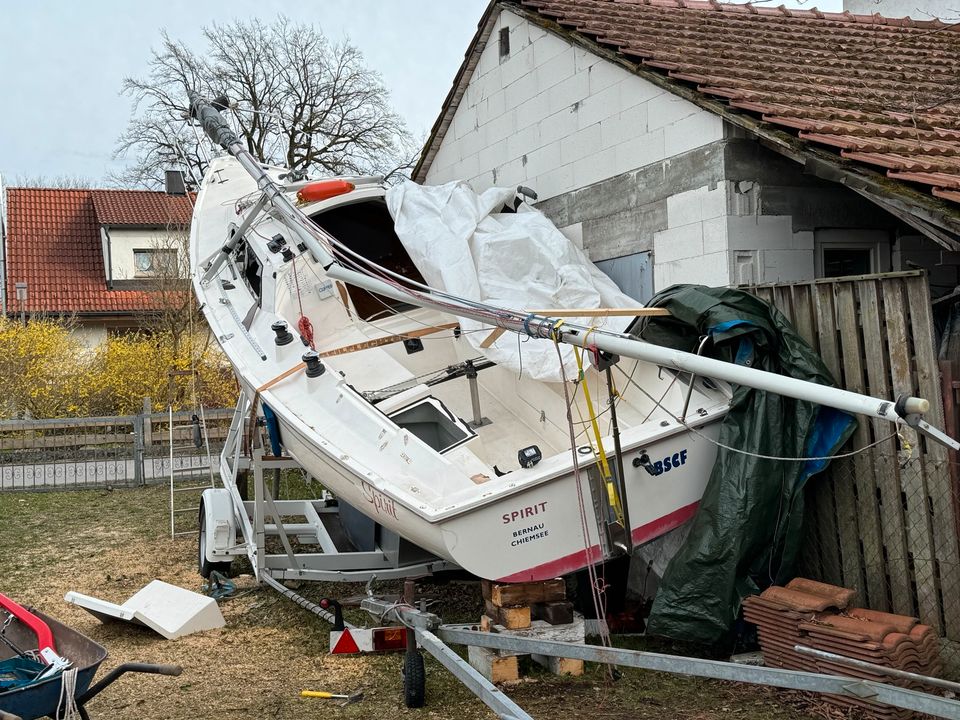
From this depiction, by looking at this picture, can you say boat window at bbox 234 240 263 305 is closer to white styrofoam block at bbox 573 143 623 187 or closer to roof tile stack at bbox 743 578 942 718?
white styrofoam block at bbox 573 143 623 187

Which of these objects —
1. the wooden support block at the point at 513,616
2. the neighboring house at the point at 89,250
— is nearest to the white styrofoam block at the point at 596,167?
the wooden support block at the point at 513,616

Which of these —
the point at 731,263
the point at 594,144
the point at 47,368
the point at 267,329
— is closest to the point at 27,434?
Result: the point at 47,368

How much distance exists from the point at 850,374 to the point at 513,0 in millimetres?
6168

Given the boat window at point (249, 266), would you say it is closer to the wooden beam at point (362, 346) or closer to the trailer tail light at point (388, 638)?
the wooden beam at point (362, 346)

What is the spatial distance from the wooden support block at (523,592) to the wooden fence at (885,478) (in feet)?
5.97

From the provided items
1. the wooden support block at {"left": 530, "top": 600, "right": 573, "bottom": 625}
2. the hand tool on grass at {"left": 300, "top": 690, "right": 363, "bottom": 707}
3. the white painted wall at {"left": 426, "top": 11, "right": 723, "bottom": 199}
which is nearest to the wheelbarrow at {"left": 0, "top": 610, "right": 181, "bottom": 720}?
the hand tool on grass at {"left": 300, "top": 690, "right": 363, "bottom": 707}

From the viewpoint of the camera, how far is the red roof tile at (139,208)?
2764 centimetres

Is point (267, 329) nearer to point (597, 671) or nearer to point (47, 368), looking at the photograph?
point (597, 671)

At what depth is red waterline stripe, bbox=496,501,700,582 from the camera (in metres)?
5.52

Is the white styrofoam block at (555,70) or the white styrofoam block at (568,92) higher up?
the white styrofoam block at (555,70)

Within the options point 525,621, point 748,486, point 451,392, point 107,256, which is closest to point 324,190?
point 451,392

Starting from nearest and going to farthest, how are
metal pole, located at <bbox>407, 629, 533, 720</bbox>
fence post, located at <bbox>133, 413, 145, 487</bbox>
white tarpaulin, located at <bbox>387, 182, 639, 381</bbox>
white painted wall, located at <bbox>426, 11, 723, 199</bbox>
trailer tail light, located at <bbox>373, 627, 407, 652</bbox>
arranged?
metal pole, located at <bbox>407, 629, 533, 720</bbox> → trailer tail light, located at <bbox>373, 627, 407, 652</bbox> → white tarpaulin, located at <bbox>387, 182, 639, 381</bbox> → white painted wall, located at <bbox>426, 11, 723, 199</bbox> → fence post, located at <bbox>133, 413, 145, 487</bbox>

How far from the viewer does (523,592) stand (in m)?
5.73

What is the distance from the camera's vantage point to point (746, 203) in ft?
24.1
